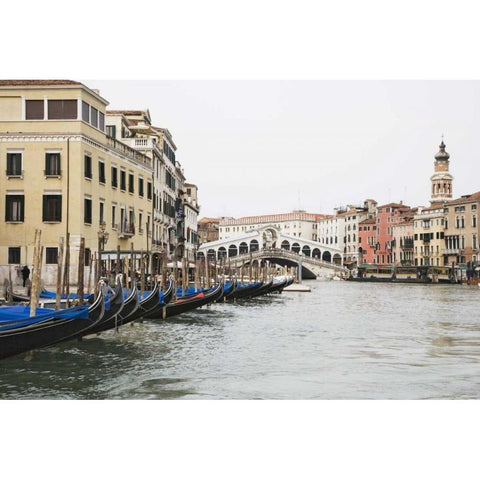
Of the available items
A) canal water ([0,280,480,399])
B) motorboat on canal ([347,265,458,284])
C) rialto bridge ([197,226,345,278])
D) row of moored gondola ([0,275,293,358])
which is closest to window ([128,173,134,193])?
canal water ([0,280,480,399])

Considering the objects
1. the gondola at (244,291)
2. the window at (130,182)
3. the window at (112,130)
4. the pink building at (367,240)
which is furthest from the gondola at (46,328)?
the pink building at (367,240)

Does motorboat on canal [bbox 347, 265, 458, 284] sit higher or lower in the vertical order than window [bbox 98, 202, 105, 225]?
lower

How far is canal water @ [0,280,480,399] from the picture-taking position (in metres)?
3.71

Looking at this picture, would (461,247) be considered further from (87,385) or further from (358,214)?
(87,385)

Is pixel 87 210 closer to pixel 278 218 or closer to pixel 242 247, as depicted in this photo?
pixel 242 247

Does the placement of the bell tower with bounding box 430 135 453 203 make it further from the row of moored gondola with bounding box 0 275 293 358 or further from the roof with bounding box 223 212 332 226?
the row of moored gondola with bounding box 0 275 293 358

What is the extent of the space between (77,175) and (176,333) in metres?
3.21

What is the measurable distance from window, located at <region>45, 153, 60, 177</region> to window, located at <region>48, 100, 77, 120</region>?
41cm

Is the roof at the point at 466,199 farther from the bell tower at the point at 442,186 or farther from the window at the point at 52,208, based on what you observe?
the window at the point at 52,208

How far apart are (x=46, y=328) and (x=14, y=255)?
4842 mm

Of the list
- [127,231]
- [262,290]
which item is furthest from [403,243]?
[127,231]

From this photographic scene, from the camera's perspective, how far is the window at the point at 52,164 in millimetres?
8867
